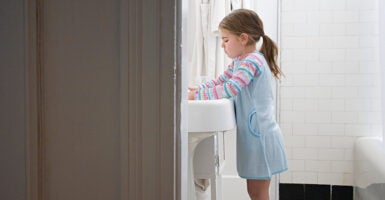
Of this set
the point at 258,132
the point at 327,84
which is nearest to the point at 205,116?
the point at 258,132

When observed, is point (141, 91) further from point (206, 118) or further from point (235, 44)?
point (235, 44)

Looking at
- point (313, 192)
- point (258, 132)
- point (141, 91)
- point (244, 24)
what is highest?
point (244, 24)

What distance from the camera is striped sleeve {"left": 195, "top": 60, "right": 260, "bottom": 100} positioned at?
1819 millimetres

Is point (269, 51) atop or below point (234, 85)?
atop

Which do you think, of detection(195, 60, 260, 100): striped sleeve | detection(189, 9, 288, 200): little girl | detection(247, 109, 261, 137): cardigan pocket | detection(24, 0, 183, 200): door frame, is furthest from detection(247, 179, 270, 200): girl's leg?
detection(24, 0, 183, 200): door frame

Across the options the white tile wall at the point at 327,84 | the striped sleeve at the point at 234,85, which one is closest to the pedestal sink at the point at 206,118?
the striped sleeve at the point at 234,85

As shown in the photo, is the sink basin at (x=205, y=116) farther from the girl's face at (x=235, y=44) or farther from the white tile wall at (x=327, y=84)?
the white tile wall at (x=327, y=84)

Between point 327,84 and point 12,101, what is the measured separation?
2278mm

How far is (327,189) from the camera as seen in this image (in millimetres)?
2861

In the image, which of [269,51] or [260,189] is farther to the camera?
[269,51]

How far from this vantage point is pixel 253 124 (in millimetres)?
1915

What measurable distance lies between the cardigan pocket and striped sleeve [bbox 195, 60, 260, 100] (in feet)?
0.40

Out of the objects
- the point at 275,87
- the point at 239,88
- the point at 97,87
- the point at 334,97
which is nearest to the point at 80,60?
the point at 97,87

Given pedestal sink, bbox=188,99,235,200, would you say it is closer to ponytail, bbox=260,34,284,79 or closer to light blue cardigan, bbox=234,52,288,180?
light blue cardigan, bbox=234,52,288,180
